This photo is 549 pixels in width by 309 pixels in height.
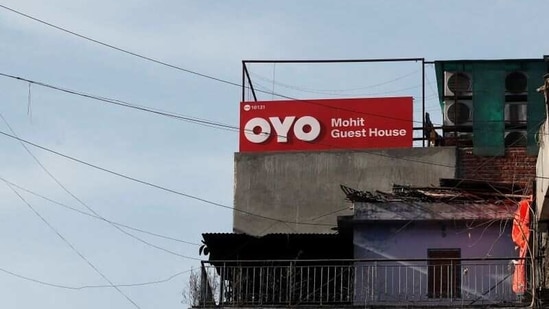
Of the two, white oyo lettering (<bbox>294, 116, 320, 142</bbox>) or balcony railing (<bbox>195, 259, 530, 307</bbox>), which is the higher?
white oyo lettering (<bbox>294, 116, 320, 142</bbox>)

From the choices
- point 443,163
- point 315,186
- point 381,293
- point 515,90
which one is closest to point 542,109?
point 515,90

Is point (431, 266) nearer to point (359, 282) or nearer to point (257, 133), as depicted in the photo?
point (359, 282)

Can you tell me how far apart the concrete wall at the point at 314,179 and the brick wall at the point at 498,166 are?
0.44 meters

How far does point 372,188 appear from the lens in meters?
28.3

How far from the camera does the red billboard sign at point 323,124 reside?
28.6 metres

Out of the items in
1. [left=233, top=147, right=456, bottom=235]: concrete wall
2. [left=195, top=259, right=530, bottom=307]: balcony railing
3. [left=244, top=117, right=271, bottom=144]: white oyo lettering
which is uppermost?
[left=244, top=117, right=271, bottom=144]: white oyo lettering

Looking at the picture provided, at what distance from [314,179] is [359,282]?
4296 millimetres

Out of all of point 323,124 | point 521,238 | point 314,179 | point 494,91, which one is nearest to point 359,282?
point 521,238

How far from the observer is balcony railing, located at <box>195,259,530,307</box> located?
79.8 feet

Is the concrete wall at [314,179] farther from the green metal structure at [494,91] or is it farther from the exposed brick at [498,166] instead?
the green metal structure at [494,91]

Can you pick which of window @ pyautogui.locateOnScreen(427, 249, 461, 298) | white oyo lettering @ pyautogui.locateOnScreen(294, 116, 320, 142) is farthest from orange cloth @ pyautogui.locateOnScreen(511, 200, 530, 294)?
white oyo lettering @ pyautogui.locateOnScreen(294, 116, 320, 142)

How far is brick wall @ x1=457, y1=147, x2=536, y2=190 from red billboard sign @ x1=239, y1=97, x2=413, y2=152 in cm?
132

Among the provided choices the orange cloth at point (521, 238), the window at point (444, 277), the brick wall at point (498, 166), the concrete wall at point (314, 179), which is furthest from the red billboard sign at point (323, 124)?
the orange cloth at point (521, 238)

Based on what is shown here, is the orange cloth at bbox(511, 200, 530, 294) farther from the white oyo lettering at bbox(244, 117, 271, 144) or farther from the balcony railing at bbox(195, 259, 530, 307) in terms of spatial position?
the white oyo lettering at bbox(244, 117, 271, 144)
